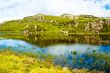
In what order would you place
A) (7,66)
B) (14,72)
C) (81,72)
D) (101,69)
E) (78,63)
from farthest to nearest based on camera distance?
1. (78,63)
2. (101,69)
3. (81,72)
4. (7,66)
5. (14,72)

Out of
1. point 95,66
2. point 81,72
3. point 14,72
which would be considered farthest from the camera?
point 95,66

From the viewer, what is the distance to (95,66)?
53531mm

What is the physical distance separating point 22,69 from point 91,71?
15.0m

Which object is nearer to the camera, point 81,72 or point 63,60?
Answer: point 81,72

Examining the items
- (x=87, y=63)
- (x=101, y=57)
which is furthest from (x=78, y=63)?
(x=101, y=57)

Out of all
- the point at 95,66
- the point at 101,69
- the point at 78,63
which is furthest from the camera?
the point at 78,63

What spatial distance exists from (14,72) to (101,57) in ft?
94.7

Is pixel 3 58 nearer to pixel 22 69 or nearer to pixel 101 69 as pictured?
pixel 22 69

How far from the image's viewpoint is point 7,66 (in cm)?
4116

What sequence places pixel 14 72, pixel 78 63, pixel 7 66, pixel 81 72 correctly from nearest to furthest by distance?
1. pixel 14 72
2. pixel 7 66
3. pixel 81 72
4. pixel 78 63

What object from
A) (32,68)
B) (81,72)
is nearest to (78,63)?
(81,72)

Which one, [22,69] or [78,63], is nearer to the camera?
[22,69]

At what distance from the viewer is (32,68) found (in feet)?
138

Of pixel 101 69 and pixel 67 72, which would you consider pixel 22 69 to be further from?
pixel 101 69
